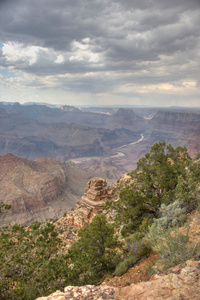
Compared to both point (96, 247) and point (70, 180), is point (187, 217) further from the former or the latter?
point (70, 180)

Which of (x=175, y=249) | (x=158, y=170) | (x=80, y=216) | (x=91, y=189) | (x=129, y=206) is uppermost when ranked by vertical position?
(x=158, y=170)

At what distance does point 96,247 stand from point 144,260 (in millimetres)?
2941

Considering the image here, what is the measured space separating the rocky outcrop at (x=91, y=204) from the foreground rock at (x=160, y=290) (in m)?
21.6

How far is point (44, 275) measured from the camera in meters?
8.27

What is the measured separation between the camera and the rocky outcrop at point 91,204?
89.1 feet

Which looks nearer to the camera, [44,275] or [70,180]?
[44,275]

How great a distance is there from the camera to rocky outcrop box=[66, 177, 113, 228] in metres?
27.2

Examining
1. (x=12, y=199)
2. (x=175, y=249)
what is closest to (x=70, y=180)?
(x=12, y=199)

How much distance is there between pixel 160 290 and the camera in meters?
4.83

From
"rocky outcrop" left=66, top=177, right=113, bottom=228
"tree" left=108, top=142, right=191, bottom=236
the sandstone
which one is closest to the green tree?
the sandstone

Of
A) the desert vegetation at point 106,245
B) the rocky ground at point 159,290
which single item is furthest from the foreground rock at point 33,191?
the rocky ground at point 159,290

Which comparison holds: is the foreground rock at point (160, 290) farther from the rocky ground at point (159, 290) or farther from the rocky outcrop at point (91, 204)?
the rocky outcrop at point (91, 204)

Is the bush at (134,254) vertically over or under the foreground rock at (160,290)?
under

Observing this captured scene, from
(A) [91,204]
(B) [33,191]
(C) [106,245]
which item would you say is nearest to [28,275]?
(C) [106,245]
